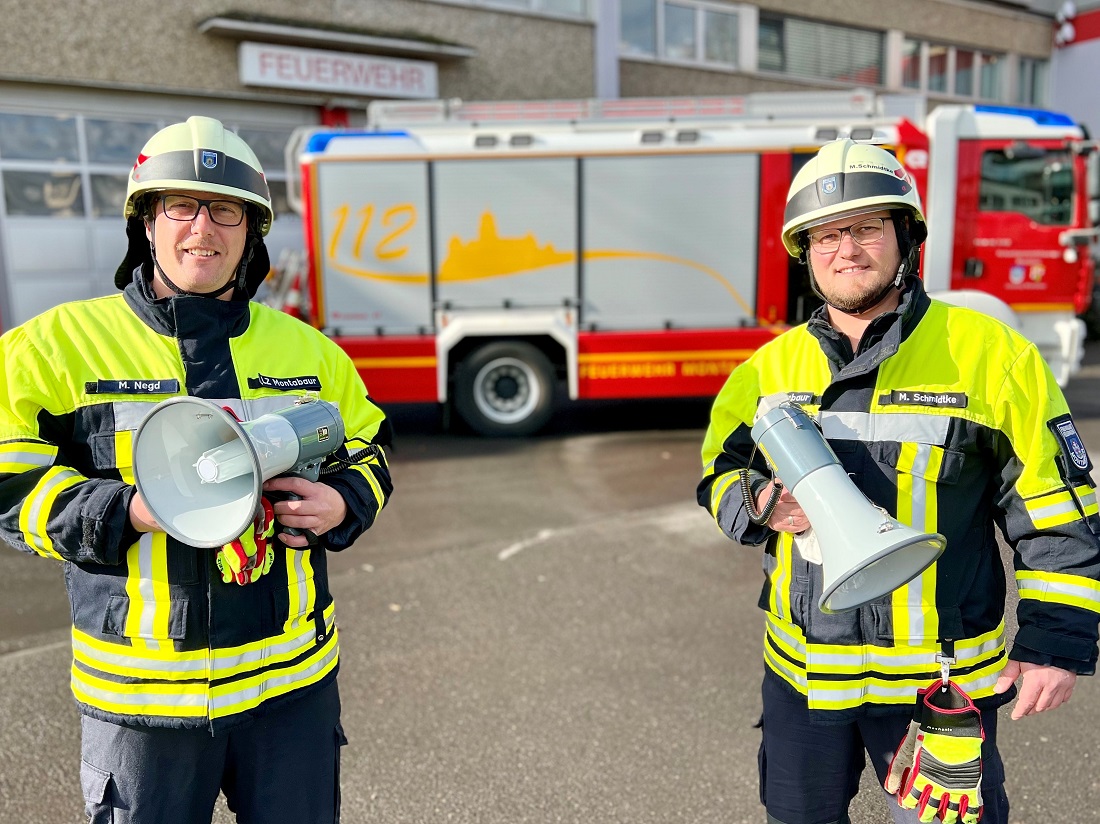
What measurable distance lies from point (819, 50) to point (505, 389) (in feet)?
43.1

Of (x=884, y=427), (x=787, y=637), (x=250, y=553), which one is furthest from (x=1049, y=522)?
(x=250, y=553)

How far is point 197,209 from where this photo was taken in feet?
6.05

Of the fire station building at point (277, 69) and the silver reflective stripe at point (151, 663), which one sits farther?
the fire station building at point (277, 69)

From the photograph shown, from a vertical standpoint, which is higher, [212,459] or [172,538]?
[212,459]

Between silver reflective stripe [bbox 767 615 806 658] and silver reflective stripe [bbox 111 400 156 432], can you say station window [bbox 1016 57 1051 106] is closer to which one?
silver reflective stripe [bbox 767 615 806 658]

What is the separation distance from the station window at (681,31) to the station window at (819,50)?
2.84 feet

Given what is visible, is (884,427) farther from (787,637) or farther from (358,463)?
(358,463)

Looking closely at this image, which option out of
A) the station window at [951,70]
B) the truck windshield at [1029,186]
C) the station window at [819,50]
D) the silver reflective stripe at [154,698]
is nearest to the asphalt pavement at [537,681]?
the silver reflective stripe at [154,698]

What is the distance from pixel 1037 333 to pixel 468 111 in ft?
19.4

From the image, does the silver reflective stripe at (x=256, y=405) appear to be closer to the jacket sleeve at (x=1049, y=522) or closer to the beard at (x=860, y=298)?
the beard at (x=860, y=298)

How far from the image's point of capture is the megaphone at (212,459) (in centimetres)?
160

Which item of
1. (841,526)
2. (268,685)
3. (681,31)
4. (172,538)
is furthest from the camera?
(681,31)

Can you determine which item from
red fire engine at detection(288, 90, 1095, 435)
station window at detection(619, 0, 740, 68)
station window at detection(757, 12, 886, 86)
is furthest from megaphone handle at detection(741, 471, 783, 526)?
station window at detection(757, 12, 886, 86)

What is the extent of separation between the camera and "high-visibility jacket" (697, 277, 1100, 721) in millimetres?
1764
